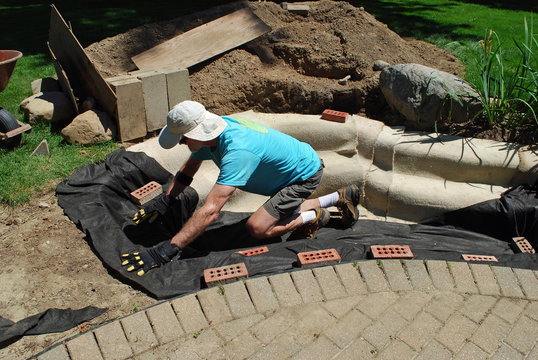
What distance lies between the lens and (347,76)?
5215 mm

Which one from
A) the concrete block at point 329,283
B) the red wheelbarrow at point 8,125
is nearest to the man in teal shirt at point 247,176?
the concrete block at point 329,283

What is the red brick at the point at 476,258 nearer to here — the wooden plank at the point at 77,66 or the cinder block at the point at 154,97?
the cinder block at the point at 154,97

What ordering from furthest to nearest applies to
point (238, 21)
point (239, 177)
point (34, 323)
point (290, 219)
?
point (238, 21)
point (290, 219)
point (239, 177)
point (34, 323)

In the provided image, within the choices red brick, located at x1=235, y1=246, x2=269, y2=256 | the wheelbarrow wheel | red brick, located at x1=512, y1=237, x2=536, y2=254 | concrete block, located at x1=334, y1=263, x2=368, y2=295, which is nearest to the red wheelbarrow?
the wheelbarrow wheel

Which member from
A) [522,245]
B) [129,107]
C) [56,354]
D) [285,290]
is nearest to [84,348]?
[56,354]

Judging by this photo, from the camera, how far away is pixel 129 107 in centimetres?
457

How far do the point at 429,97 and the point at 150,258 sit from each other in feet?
10.1

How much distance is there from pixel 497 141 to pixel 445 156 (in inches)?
21.5

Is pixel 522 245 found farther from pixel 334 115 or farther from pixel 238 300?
pixel 238 300

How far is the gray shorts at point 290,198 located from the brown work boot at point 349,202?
0.40m

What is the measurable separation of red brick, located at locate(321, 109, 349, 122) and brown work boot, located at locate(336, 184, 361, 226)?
86 cm

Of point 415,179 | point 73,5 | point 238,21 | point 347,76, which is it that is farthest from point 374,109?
point 73,5

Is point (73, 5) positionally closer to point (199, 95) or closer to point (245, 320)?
point (199, 95)

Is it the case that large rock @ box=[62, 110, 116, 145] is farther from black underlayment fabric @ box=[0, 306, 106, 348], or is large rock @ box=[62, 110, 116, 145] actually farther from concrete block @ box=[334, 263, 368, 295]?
concrete block @ box=[334, 263, 368, 295]
